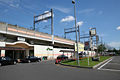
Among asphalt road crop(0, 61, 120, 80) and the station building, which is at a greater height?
the station building

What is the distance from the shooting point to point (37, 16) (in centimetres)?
3966

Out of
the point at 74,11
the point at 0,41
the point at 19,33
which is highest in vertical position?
the point at 74,11

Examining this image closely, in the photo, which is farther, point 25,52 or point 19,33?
point 25,52

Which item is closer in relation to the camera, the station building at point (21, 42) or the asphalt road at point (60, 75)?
the asphalt road at point (60, 75)

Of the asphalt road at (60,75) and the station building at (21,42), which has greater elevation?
the station building at (21,42)

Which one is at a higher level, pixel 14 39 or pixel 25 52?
pixel 14 39

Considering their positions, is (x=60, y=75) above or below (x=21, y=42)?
below

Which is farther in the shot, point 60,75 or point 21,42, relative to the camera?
point 21,42

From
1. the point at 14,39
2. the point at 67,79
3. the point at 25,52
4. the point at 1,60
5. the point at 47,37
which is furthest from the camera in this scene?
the point at 47,37

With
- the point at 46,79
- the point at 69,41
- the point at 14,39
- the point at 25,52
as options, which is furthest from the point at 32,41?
the point at 46,79

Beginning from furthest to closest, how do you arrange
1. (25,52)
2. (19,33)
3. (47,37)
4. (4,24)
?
(47,37)
(25,52)
(19,33)
(4,24)

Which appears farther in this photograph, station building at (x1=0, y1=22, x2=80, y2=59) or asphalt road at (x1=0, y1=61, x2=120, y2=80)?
station building at (x1=0, y1=22, x2=80, y2=59)

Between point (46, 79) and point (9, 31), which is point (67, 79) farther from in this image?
point (9, 31)

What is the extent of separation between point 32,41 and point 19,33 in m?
7.44
